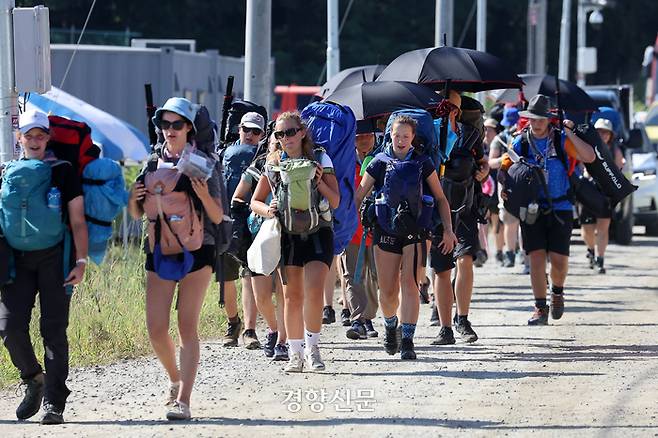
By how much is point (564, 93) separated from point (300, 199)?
575cm

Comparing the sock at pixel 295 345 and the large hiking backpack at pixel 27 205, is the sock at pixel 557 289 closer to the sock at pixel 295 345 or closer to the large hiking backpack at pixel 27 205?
the sock at pixel 295 345

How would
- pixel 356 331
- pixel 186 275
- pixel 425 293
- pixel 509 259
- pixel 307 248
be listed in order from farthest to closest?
1. pixel 509 259
2. pixel 425 293
3. pixel 356 331
4. pixel 307 248
5. pixel 186 275

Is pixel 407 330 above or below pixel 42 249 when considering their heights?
below

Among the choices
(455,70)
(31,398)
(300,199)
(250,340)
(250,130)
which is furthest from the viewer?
(455,70)

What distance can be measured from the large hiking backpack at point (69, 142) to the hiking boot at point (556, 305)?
5564 millimetres

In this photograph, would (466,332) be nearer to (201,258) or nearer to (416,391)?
(416,391)

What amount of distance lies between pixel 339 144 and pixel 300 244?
85 centimetres

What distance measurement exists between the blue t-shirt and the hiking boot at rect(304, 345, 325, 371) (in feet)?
9.36

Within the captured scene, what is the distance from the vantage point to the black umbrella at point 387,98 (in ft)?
39.0

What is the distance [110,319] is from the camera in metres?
11.9

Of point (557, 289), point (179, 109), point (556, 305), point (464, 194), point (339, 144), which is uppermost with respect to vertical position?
point (179, 109)

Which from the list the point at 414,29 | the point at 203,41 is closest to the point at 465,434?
the point at 203,41

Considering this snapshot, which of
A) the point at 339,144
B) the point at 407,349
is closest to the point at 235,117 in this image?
the point at 339,144

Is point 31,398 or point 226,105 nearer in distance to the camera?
point 31,398
